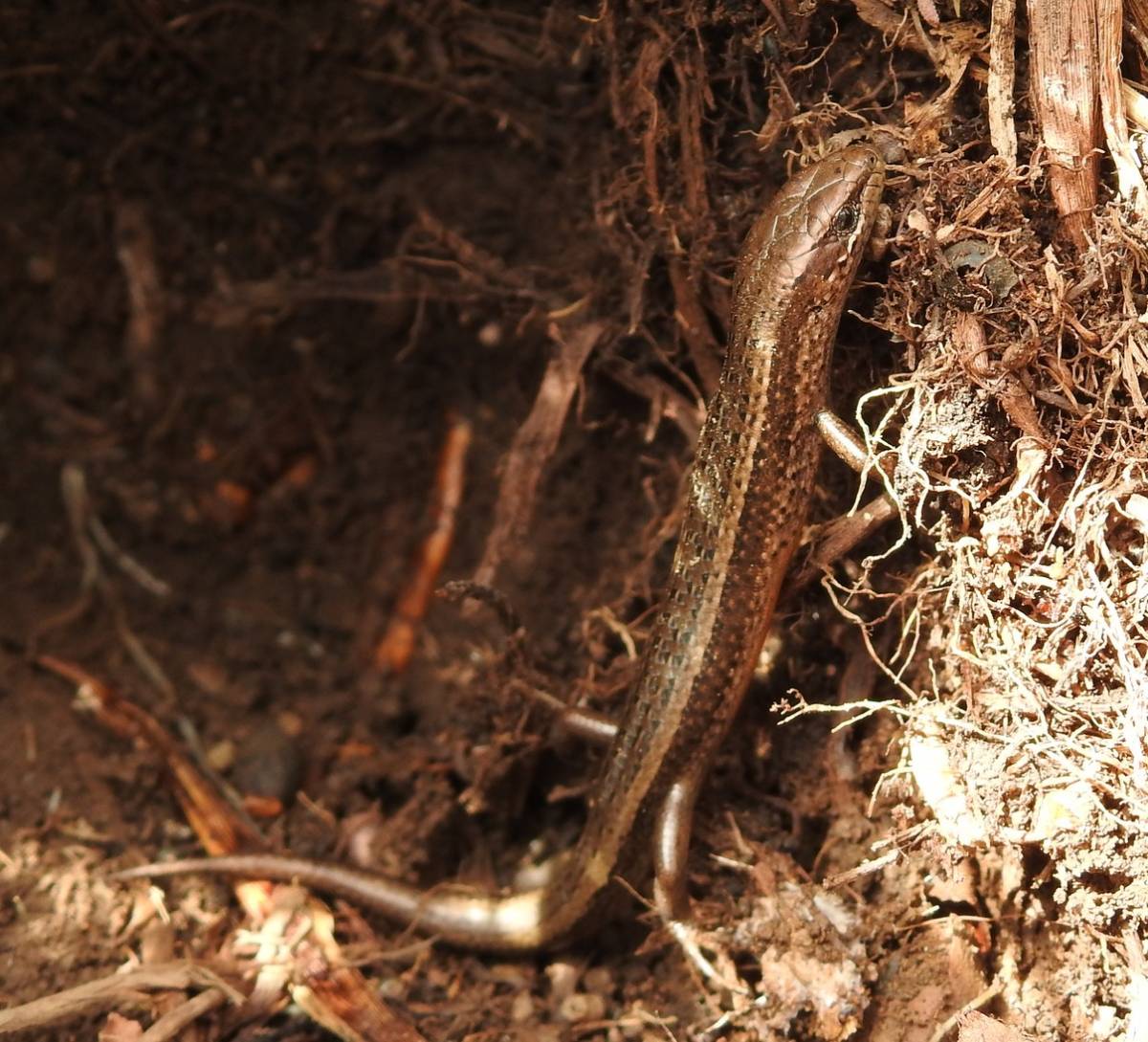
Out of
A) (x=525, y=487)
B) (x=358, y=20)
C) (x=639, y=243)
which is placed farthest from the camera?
(x=358, y=20)

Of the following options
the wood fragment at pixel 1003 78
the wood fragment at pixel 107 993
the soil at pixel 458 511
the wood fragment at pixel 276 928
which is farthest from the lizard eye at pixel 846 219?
the wood fragment at pixel 107 993

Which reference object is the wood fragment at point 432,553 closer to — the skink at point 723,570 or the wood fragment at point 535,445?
the wood fragment at point 535,445

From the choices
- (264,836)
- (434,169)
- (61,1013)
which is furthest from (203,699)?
(434,169)

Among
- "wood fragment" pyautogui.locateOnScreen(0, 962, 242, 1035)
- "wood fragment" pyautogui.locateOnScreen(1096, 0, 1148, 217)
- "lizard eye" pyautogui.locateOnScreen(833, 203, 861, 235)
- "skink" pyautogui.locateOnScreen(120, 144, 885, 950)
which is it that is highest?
"wood fragment" pyautogui.locateOnScreen(1096, 0, 1148, 217)

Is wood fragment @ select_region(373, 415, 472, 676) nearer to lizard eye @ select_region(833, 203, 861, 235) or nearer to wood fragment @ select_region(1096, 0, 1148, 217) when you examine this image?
lizard eye @ select_region(833, 203, 861, 235)

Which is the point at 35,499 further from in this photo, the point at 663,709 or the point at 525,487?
the point at 663,709

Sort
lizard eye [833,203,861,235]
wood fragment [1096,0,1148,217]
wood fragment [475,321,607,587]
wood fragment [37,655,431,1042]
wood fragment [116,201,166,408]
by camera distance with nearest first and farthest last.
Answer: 1. wood fragment [1096,0,1148,217]
2. lizard eye [833,203,861,235]
3. wood fragment [37,655,431,1042]
4. wood fragment [475,321,607,587]
5. wood fragment [116,201,166,408]

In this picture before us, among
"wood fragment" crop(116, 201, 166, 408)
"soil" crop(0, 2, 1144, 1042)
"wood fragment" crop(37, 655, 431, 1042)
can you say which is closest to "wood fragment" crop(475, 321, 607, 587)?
"soil" crop(0, 2, 1144, 1042)
